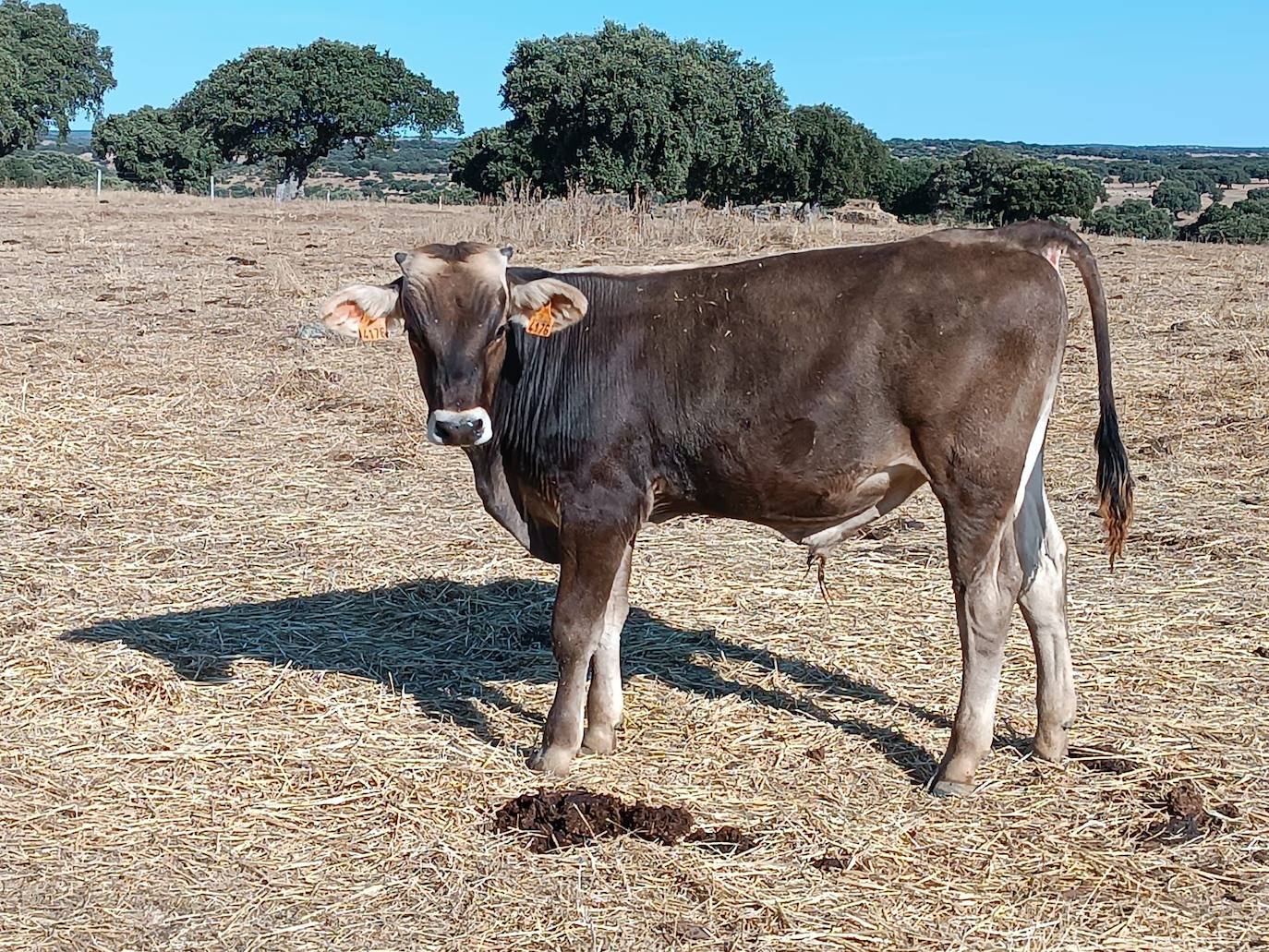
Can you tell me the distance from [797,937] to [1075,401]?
800 cm

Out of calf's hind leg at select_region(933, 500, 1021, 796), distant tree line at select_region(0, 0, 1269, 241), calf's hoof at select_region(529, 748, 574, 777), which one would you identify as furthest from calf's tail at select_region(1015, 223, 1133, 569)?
distant tree line at select_region(0, 0, 1269, 241)

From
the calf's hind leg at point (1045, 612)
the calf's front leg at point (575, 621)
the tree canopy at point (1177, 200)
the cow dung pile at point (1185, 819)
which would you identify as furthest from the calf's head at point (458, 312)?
the tree canopy at point (1177, 200)

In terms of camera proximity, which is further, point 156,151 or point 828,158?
point 156,151

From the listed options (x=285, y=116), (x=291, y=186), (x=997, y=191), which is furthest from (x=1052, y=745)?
(x=291, y=186)

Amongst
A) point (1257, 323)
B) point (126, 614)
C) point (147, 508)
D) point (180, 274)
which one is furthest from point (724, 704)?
point (180, 274)

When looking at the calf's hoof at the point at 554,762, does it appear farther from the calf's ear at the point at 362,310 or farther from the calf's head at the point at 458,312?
the calf's ear at the point at 362,310

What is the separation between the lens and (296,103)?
178ft

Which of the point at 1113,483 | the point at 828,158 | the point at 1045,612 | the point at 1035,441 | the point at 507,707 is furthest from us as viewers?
the point at 828,158

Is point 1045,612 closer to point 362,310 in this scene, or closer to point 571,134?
point 362,310

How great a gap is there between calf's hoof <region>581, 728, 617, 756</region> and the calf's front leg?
13 centimetres

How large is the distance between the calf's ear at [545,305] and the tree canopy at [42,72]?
2212 inches

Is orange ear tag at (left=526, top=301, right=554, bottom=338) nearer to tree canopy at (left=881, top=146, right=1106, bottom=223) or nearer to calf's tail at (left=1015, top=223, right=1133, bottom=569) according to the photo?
calf's tail at (left=1015, top=223, right=1133, bottom=569)

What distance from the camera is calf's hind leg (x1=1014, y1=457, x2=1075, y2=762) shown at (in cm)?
530

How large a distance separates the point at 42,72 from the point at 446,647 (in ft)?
192
